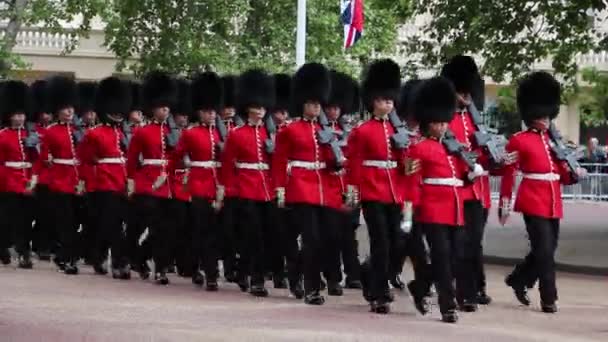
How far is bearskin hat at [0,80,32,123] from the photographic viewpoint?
2047 centimetres

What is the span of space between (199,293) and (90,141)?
9.29 ft

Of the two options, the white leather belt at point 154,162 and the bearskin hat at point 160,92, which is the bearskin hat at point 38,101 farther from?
the white leather belt at point 154,162

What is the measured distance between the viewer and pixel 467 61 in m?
16.2

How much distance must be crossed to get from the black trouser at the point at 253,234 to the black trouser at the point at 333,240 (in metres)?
0.58

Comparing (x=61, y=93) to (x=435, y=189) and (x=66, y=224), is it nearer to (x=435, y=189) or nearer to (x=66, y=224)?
(x=66, y=224)

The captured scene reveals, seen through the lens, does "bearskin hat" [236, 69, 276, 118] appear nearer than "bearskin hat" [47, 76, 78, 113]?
Yes

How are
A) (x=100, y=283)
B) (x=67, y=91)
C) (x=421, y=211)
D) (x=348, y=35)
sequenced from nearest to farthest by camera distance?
(x=421, y=211)
(x=100, y=283)
(x=67, y=91)
(x=348, y=35)

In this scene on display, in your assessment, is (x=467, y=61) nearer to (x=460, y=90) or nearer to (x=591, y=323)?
(x=460, y=90)

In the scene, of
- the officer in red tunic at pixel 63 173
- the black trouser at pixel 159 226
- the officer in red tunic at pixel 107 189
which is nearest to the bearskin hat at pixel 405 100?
the black trouser at pixel 159 226

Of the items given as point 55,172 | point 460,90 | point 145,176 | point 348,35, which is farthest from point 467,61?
point 348,35

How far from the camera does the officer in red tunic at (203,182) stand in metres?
17.1

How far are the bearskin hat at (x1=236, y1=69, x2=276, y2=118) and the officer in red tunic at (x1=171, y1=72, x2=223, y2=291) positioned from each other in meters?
0.40

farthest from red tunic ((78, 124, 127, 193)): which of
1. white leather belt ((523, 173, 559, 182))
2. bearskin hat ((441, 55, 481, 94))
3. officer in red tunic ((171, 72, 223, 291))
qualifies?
white leather belt ((523, 173, 559, 182))

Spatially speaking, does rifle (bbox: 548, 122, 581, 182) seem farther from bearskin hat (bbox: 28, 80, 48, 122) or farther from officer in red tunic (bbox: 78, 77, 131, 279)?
bearskin hat (bbox: 28, 80, 48, 122)
